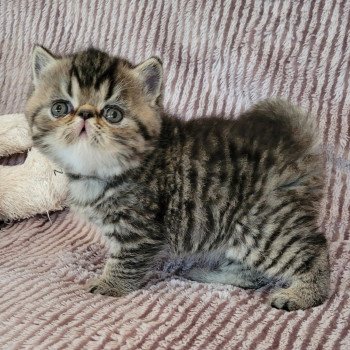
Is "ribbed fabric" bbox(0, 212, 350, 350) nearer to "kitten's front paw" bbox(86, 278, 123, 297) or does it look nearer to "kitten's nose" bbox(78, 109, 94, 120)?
"kitten's front paw" bbox(86, 278, 123, 297)

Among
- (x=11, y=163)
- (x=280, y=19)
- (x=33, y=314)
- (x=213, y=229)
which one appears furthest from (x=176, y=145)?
(x=11, y=163)

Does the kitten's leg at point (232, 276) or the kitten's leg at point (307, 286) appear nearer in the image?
the kitten's leg at point (307, 286)

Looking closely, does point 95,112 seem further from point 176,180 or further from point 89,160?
point 176,180

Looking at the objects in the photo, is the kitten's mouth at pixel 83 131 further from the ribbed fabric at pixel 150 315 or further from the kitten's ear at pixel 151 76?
the ribbed fabric at pixel 150 315

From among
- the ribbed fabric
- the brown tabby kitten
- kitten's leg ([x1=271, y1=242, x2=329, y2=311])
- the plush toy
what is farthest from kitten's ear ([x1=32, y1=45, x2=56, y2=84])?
kitten's leg ([x1=271, y1=242, x2=329, y2=311])

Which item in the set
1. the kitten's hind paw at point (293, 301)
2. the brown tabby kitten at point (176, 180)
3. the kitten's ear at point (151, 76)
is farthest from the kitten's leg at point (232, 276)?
the kitten's ear at point (151, 76)

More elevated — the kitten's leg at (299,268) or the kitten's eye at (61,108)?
the kitten's eye at (61,108)

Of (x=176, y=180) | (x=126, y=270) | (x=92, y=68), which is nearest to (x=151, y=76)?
(x=92, y=68)
